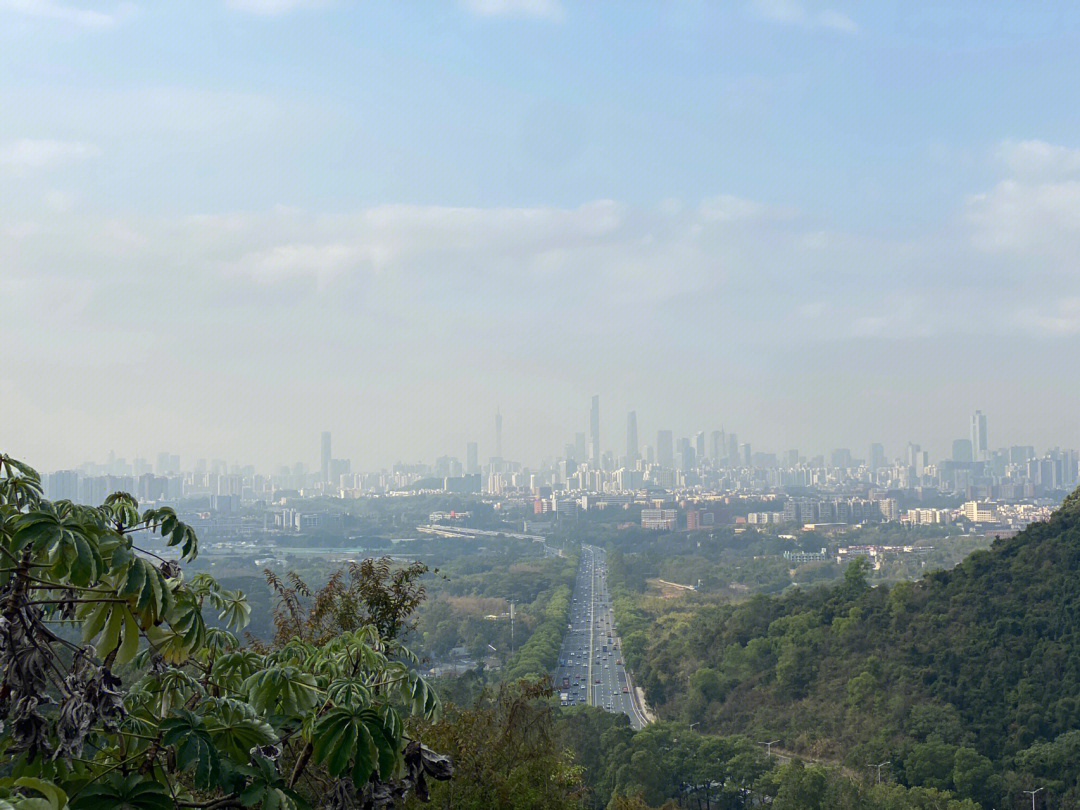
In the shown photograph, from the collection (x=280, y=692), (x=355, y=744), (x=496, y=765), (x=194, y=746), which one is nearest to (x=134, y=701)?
(x=280, y=692)

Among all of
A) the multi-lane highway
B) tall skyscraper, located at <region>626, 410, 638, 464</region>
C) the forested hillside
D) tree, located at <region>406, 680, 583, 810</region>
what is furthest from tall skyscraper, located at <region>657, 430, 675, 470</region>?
tree, located at <region>406, 680, 583, 810</region>

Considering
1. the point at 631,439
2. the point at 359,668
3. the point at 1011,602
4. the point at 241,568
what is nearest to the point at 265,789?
the point at 359,668

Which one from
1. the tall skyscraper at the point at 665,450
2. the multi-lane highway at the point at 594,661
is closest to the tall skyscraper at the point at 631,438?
the tall skyscraper at the point at 665,450

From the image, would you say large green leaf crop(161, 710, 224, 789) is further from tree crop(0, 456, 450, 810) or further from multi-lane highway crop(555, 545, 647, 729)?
multi-lane highway crop(555, 545, 647, 729)

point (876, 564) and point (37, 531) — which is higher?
point (37, 531)

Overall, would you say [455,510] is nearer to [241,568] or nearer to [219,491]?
[219,491]

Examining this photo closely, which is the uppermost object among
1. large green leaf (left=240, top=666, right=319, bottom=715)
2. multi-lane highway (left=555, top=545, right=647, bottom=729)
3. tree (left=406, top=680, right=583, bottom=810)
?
large green leaf (left=240, top=666, right=319, bottom=715)
